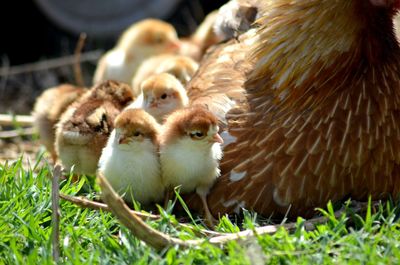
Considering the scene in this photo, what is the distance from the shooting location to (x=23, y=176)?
11.6 ft

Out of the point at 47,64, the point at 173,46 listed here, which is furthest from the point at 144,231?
the point at 47,64

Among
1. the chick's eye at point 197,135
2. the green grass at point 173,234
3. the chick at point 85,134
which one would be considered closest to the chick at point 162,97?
the chick at point 85,134

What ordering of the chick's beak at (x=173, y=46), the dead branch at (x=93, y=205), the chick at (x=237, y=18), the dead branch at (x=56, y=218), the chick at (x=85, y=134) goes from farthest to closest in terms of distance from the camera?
the chick's beak at (x=173, y=46) → the chick at (x=237, y=18) → the chick at (x=85, y=134) → the dead branch at (x=93, y=205) → the dead branch at (x=56, y=218)

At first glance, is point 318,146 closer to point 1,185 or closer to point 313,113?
point 313,113

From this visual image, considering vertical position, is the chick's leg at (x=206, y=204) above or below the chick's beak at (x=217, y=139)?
below

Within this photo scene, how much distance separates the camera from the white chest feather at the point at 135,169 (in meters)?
3.44

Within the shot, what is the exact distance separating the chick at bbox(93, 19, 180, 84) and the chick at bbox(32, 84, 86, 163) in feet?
3.48

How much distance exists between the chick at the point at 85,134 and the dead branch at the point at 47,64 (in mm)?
2526

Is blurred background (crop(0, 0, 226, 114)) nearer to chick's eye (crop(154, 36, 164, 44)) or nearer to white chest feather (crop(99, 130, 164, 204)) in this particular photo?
chick's eye (crop(154, 36, 164, 44))

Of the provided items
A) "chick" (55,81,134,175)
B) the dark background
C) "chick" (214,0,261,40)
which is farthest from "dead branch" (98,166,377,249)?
the dark background

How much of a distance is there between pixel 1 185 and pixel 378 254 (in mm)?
1559

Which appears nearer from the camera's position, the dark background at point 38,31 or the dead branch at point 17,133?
the dead branch at point 17,133

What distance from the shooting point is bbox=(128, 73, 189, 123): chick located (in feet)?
12.6

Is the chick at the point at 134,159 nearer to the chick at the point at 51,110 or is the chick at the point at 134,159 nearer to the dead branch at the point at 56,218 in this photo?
the dead branch at the point at 56,218
